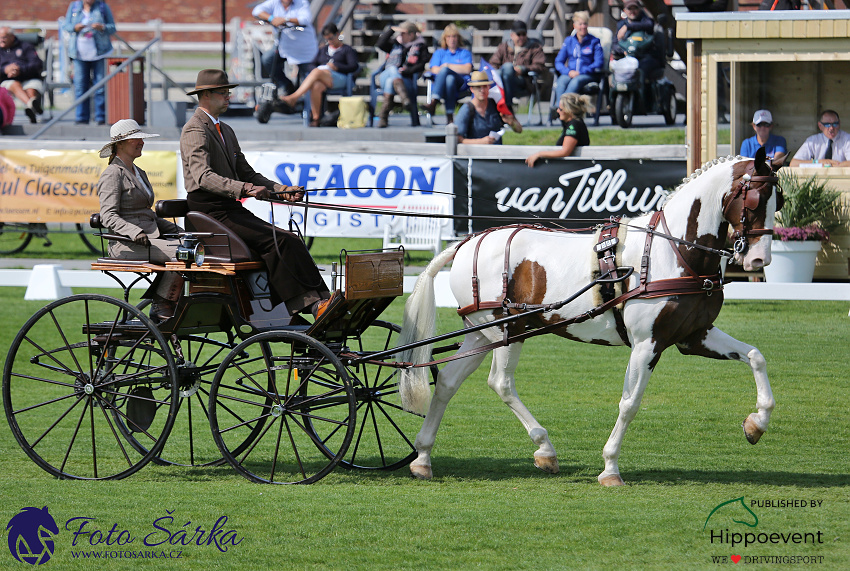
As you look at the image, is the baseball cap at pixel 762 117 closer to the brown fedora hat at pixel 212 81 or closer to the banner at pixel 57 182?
the banner at pixel 57 182

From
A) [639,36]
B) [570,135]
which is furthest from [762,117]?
[639,36]

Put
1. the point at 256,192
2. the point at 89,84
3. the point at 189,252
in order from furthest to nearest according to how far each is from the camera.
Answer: the point at 89,84 < the point at 189,252 < the point at 256,192

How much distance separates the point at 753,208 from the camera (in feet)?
21.7

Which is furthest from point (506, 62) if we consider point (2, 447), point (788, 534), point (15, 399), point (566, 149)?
point (788, 534)

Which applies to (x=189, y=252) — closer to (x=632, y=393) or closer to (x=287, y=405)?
(x=287, y=405)

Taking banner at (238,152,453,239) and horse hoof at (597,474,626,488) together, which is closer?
horse hoof at (597,474,626,488)

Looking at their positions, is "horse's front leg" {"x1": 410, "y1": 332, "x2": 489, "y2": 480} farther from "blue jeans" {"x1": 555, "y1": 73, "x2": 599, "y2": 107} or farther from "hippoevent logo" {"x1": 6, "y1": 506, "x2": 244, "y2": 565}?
"blue jeans" {"x1": 555, "y1": 73, "x2": 599, "y2": 107}

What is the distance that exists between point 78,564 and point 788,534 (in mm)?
3533

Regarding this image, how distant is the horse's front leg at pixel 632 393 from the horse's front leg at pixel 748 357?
35 cm

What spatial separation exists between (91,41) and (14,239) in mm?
4088

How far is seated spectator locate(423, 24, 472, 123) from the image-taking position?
62.3 feet

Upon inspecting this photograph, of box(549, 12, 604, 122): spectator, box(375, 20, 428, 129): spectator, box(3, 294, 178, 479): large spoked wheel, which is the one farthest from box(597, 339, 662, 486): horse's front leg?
box(375, 20, 428, 129): spectator

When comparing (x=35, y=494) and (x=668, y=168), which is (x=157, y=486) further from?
(x=668, y=168)

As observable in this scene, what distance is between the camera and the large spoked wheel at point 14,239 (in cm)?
1761
